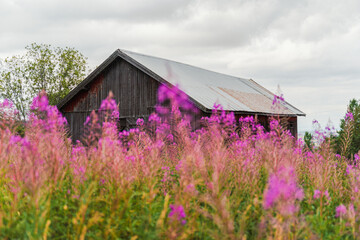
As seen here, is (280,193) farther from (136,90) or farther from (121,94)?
(121,94)

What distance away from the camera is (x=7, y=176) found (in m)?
5.12

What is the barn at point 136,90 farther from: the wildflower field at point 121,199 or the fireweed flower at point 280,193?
the fireweed flower at point 280,193

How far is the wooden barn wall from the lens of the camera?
1623cm

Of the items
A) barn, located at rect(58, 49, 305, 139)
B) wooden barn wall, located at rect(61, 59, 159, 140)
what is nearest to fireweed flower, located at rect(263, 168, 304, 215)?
barn, located at rect(58, 49, 305, 139)

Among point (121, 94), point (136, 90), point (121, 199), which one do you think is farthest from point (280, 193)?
point (121, 94)

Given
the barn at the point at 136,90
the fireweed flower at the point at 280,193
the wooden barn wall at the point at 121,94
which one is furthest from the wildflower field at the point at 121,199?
the wooden barn wall at the point at 121,94

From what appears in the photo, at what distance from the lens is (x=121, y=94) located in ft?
56.7

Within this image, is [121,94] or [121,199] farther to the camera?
[121,94]

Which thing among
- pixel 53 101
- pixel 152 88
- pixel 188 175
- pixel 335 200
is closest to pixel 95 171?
pixel 188 175

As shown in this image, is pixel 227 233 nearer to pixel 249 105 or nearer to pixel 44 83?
pixel 249 105

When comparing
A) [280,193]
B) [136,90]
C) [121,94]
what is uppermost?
[136,90]

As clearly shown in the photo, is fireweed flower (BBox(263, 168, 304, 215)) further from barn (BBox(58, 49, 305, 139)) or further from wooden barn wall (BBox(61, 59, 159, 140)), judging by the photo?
wooden barn wall (BBox(61, 59, 159, 140))

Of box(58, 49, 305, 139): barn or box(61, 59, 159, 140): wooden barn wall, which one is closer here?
box(58, 49, 305, 139): barn

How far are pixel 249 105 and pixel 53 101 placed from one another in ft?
75.9
